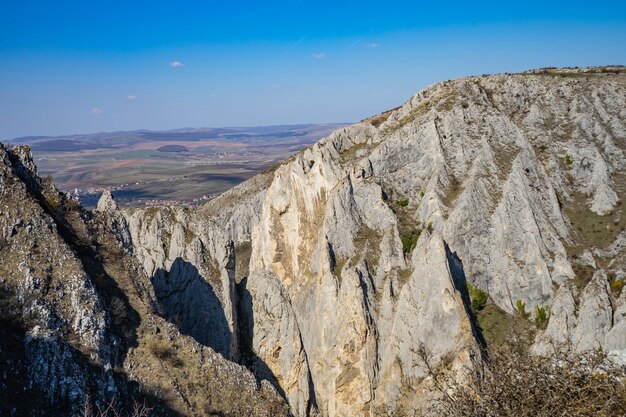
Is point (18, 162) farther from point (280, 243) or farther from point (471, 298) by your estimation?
point (471, 298)

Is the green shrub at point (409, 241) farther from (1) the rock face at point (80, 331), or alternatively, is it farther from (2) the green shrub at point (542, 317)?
(1) the rock face at point (80, 331)

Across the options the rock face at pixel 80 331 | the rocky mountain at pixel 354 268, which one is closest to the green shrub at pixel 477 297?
the rocky mountain at pixel 354 268

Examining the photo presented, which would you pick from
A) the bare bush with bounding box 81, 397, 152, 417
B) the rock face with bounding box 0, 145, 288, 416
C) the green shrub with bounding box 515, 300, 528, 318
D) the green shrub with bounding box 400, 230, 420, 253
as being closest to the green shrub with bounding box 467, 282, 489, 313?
the green shrub with bounding box 515, 300, 528, 318

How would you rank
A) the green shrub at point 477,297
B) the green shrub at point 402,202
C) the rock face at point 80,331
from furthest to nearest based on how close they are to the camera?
the green shrub at point 402,202
the green shrub at point 477,297
the rock face at point 80,331

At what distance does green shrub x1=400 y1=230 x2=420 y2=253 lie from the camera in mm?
51531

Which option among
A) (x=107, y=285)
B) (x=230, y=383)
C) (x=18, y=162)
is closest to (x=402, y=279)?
(x=230, y=383)

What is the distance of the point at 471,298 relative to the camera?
163 feet

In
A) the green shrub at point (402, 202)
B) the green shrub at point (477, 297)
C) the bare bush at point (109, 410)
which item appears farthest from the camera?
the green shrub at point (402, 202)

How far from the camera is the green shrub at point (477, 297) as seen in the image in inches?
1934

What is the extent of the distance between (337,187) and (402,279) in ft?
44.2

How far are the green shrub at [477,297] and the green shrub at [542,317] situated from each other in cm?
509

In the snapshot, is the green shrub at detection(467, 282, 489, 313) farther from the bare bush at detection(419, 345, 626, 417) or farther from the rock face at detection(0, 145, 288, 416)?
the bare bush at detection(419, 345, 626, 417)

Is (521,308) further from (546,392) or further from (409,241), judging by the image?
(546,392)

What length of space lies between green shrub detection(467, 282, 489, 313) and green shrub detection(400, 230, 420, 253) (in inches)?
278
